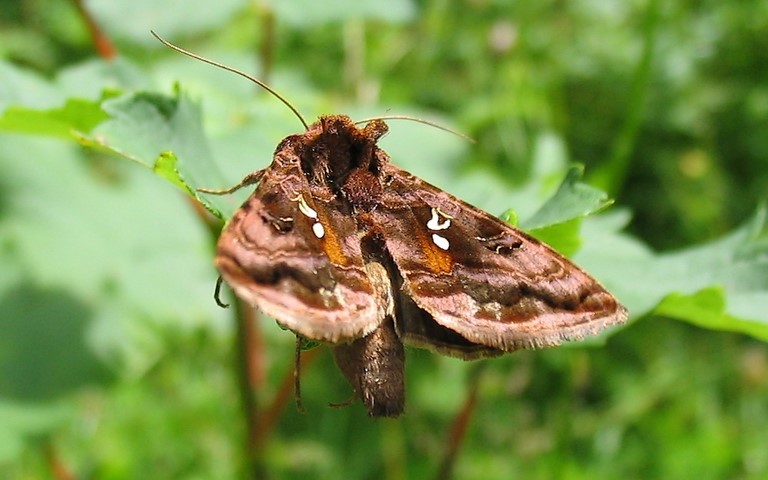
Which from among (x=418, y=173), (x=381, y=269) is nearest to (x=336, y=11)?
(x=418, y=173)

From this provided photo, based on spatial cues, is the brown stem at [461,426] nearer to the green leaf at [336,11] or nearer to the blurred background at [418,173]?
the blurred background at [418,173]

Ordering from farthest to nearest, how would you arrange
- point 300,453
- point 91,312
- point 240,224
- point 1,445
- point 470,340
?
point 300,453, point 91,312, point 1,445, point 470,340, point 240,224

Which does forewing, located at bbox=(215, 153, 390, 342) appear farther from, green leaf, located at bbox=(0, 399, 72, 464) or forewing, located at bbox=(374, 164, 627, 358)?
green leaf, located at bbox=(0, 399, 72, 464)

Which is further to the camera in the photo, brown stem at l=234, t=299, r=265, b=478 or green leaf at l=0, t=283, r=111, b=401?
green leaf at l=0, t=283, r=111, b=401

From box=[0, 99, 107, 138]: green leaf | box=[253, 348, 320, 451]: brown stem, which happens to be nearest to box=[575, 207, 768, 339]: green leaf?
box=[253, 348, 320, 451]: brown stem

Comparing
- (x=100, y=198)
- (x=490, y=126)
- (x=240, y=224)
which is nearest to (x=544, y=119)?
(x=490, y=126)

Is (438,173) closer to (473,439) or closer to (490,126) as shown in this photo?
(473,439)

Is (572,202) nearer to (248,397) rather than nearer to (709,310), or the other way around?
(709,310)
